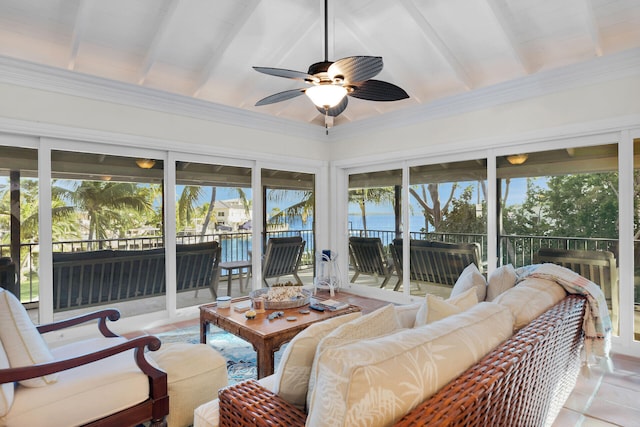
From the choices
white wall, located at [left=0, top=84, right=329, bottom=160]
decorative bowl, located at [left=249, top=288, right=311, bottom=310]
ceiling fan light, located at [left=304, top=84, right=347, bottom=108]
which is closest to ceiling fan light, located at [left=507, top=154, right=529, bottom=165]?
ceiling fan light, located at [left=304, top=84, right=347, bottom=108]

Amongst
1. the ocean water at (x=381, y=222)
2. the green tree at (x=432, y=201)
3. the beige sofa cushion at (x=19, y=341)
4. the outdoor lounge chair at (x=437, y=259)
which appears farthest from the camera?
the ocean water at (x=381, y=222)

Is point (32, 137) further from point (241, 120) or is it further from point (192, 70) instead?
point (241, 120)

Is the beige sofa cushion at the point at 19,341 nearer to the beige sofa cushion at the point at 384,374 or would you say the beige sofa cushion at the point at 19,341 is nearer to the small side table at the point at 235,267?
the beige sofa cushion at the point at 384,374

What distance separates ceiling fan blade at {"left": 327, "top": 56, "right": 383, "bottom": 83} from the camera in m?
2.15

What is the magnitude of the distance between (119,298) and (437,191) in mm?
4001

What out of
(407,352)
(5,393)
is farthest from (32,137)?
(407,352)

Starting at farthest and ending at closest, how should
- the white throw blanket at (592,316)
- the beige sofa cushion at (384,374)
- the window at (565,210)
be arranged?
the window at (565,210), the white throw blanket at (592,316), the beige sofa cushion at (384,374)

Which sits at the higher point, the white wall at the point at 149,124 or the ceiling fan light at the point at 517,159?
the white wall at the point at 149,124

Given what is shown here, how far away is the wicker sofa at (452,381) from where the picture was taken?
878 millimetres

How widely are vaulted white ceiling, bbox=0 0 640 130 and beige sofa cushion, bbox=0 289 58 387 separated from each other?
2.49 m

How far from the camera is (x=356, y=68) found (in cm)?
223

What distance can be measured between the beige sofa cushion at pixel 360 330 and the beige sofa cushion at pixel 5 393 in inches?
51.6

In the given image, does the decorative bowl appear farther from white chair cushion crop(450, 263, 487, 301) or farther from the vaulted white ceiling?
the vaulted white ceiling

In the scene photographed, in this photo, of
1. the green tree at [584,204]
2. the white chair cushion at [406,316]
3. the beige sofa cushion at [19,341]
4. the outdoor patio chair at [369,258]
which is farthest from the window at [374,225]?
the beige sofa cushion at [19,341]
